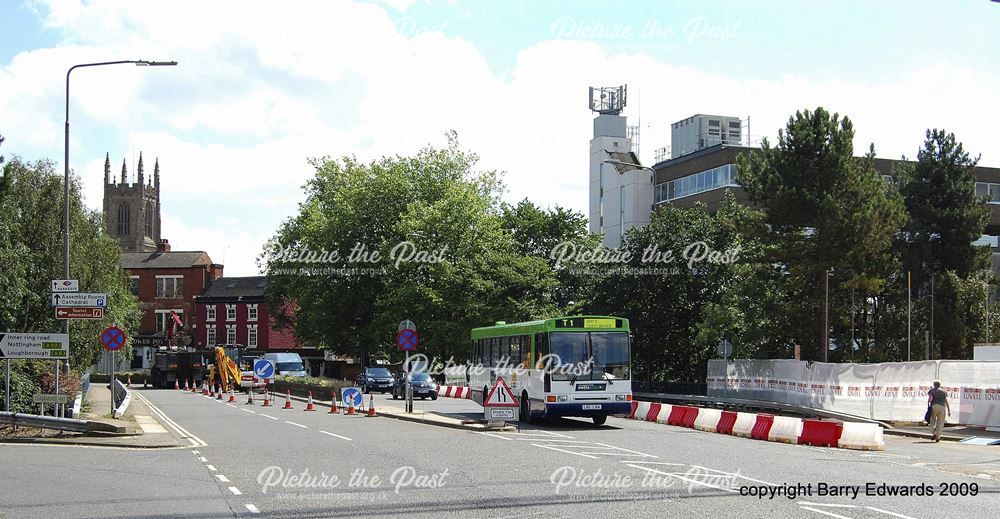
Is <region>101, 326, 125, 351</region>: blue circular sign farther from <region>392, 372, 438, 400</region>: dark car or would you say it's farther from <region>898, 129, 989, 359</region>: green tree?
<region>898, 129, 989, 359</region>: green tree

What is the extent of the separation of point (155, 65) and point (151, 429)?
940 centimetres

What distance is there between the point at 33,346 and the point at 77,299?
1.67m

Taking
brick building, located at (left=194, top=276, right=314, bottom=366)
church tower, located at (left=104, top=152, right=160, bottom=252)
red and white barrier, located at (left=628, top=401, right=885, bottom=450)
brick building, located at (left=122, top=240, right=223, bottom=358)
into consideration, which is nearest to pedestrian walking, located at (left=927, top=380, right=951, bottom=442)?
red and white barrier, located at (left=628, top=401, right=885, bottom=450)

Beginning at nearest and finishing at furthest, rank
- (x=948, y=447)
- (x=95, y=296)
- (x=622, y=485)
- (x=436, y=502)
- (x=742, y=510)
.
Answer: (x=742, y=510)
(x=436, y=502)
(x=622, y=485)
(x=948, y=447)
(x=95, y=296)

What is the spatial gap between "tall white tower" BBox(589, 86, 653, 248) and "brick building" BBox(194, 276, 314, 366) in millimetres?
32196

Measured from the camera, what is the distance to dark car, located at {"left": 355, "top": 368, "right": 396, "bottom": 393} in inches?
2274

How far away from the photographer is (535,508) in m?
12.0

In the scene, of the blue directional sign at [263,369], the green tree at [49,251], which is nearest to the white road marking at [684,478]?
the blue directional sign at [263,369]

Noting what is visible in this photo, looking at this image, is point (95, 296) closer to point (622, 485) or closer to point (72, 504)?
point (72, 504)

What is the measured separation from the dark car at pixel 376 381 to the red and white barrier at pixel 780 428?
29.7 meters

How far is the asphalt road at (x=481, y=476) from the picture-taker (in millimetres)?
12086

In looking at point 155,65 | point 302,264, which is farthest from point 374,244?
point 155,65

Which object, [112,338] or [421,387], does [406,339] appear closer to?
[112,338]

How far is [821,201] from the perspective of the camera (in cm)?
3881
